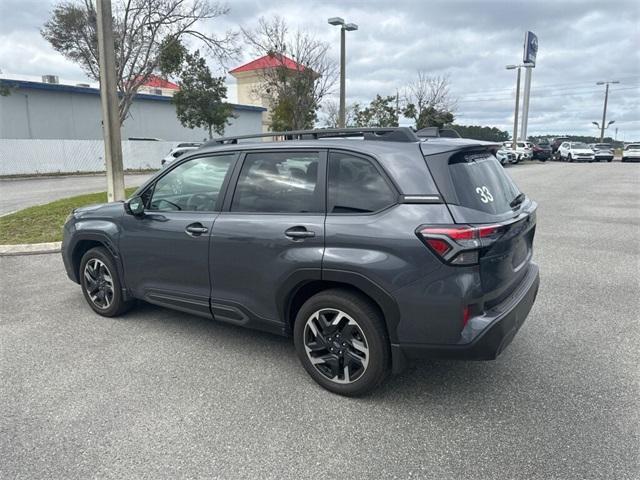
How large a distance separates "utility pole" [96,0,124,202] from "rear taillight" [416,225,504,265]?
27.0 feet

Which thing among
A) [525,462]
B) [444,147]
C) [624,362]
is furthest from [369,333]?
[624,362]

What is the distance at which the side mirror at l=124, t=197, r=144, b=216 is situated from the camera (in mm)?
4242

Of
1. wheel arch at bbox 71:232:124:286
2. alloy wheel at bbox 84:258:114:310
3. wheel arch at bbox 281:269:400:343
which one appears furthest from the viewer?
alloy wheel at bbox 84:258:114:310

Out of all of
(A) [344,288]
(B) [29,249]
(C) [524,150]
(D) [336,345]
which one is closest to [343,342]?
(D) [336,345]

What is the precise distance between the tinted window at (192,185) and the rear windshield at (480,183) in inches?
70.9

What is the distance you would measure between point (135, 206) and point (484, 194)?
299 cm

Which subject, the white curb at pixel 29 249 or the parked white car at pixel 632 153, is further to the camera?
the parked white car at pixel 632 153

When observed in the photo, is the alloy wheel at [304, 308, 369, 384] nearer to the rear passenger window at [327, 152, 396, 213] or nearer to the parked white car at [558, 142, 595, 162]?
the rear passenger window at [327, 152, 396, 213]

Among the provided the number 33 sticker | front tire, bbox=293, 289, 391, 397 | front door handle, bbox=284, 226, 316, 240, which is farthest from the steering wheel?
the number 33 sticker

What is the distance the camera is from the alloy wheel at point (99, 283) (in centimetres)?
466

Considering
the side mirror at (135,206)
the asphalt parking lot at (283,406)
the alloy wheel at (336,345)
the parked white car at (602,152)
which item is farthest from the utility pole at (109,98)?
the parked white car at (602,152)

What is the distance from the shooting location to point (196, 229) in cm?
379

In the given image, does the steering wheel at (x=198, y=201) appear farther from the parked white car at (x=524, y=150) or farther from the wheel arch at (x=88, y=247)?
the parked white car at (x=524, y=150)

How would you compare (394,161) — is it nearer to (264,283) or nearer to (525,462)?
(264,283)
